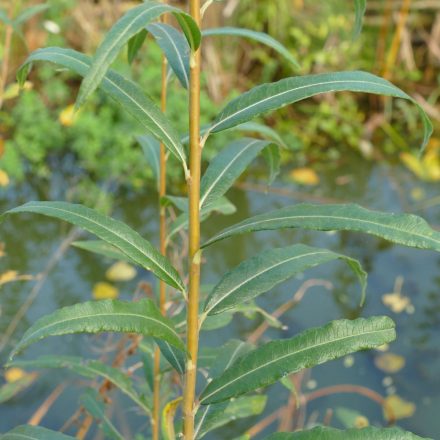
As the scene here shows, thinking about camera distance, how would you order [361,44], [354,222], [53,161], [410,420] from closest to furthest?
[354,222] < [410,420] < [53,161] < [361,44]

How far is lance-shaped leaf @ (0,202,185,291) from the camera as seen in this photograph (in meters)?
0.65

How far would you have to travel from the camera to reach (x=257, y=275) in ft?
2.31

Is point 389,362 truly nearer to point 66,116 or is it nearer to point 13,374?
point 13,374

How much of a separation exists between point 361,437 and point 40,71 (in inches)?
99.6

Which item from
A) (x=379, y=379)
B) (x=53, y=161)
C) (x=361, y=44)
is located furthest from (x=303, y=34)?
(x=379, y=379)

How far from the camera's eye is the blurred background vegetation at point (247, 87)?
2.65 m

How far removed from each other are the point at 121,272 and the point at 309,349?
1.66 metres

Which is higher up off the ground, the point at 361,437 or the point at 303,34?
the point at 303,34

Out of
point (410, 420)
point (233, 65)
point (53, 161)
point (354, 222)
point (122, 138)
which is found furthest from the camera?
point (233, 65)

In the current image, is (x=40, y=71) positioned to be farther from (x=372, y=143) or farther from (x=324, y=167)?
(x=372, y=143)

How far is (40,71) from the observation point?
9.32ft

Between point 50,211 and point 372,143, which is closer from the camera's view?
point 50,211

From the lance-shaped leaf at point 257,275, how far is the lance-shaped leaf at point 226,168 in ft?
0.28

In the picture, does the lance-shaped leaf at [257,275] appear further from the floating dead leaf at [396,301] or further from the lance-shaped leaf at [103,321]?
the floating dead leaf at [396,301]
